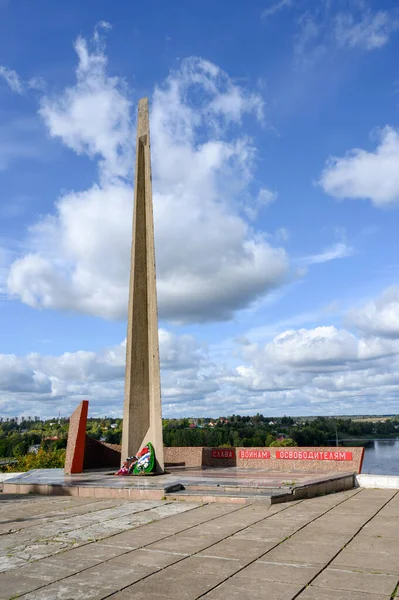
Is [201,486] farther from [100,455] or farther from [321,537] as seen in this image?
[100,455]

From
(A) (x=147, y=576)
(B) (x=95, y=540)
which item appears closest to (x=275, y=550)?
(A) (x=147, y=576)

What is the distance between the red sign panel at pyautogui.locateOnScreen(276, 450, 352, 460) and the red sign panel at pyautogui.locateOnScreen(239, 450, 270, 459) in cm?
42

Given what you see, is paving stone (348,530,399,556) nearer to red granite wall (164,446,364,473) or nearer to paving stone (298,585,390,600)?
paving stone (298,585,390,600)

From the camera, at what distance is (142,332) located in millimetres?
17484

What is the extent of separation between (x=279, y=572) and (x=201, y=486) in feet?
20.5

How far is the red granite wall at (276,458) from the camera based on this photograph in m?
14.9

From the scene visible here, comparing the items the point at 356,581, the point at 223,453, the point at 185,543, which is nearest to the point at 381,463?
the point at 223,453

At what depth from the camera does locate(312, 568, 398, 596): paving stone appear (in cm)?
525

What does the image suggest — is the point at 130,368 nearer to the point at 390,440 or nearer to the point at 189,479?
the point at 189,479

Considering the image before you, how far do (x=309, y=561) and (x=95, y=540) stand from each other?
3117mm

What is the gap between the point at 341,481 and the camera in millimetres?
12492

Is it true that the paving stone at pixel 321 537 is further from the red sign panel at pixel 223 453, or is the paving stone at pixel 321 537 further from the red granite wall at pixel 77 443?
the red granite wall at pixel 77 443

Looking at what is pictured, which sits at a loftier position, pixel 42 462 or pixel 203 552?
pixel 42 462

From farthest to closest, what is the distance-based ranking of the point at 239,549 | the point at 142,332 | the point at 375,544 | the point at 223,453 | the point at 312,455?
the point at 223,453
the point at 142,332
the point at 312,455
the point at 375,544
the point at 239,549
